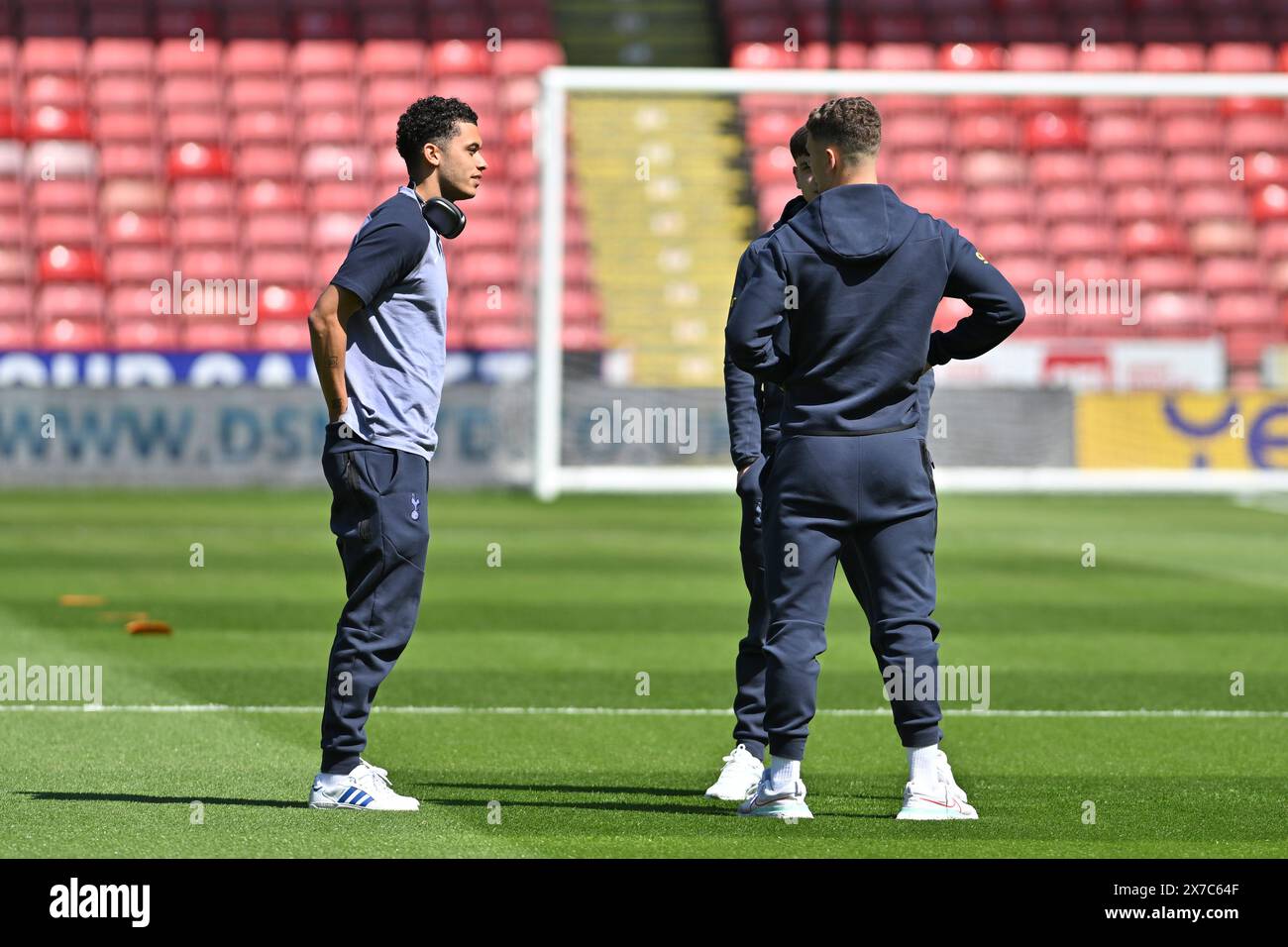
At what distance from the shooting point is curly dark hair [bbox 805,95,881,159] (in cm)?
548

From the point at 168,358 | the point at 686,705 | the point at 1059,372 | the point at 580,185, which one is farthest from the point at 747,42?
the point at 686,705

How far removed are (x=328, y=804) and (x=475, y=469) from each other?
1489cm

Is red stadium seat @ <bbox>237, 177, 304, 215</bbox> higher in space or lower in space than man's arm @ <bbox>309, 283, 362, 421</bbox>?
higher

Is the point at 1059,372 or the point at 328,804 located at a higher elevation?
the point at 1059,372

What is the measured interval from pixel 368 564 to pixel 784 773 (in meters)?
1.29

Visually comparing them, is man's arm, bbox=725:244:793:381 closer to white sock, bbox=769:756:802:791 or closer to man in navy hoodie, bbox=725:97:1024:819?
man in navy hoodie, bbox=725:97:1024:819

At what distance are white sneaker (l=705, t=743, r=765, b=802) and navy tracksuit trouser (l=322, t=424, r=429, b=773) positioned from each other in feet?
3.63

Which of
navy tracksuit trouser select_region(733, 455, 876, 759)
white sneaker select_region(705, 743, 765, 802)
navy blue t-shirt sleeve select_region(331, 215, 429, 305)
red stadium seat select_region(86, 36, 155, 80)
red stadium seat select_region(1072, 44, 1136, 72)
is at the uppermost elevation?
red stadium seat select_region(86, 36, 155, 80)

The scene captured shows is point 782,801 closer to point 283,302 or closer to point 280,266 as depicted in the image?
point 283,302

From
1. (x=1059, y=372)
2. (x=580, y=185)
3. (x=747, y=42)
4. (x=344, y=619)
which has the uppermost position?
(x=747, y=42)

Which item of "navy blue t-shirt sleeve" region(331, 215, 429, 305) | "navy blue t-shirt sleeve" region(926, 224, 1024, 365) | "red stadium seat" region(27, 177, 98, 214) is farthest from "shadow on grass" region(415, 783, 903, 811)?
"red stadium seat" region(27, 177, 98, 214)

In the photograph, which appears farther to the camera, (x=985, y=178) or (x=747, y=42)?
(x=747, y=42)

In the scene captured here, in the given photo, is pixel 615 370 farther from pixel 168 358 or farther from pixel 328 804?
pixel 328 804
